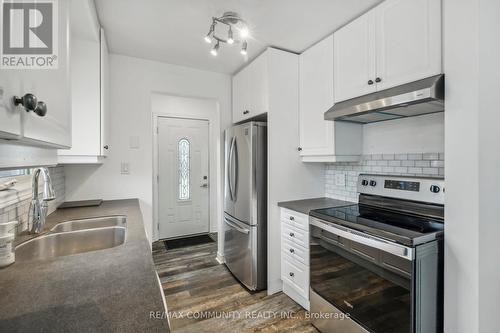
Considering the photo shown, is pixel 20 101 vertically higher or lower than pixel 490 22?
lower

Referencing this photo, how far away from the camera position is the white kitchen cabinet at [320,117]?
2098 millimetres

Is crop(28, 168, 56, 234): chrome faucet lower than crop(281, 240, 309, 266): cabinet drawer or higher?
higher

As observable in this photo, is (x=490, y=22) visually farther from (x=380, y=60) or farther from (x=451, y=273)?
(x=451, y=273)

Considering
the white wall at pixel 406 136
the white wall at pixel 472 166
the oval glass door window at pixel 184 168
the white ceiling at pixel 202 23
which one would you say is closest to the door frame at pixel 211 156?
the oval glass door window at pixel 184 168

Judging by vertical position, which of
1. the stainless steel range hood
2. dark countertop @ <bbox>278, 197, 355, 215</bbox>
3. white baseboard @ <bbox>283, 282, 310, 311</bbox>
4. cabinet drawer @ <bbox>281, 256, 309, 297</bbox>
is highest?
the stainless steel range hood

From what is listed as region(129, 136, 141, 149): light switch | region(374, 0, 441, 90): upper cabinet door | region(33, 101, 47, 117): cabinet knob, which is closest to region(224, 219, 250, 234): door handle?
region(129, 136, 141, 149): light switch

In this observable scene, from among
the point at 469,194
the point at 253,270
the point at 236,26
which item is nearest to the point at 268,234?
the point at 253,270

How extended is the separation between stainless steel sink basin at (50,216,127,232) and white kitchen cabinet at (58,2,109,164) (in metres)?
0.46

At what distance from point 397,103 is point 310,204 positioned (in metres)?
1.17

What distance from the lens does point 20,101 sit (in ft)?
1.54

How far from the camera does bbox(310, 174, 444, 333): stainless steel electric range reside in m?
1.25

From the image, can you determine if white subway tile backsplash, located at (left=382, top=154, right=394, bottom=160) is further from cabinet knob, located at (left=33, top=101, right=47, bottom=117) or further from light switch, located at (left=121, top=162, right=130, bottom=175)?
light switch, located at (left=121, top=162, right=130, bottom=175)

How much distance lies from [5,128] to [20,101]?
0.07 metres

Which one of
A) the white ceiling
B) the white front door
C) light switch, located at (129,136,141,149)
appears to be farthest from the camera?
the white front door
